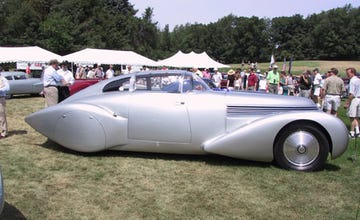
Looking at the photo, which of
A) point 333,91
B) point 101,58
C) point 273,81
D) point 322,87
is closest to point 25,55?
point 101,58

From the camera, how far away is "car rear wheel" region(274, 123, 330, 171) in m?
6.24

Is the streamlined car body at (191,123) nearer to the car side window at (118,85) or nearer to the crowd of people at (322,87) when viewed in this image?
the car side window at (118,85)

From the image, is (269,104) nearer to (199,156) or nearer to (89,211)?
(199,156)

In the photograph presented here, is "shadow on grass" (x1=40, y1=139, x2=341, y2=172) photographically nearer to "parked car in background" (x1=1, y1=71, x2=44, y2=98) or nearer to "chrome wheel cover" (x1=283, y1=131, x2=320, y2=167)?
"chrome wheel cover" (x1=283, y1=131, x2=320, y2=167)

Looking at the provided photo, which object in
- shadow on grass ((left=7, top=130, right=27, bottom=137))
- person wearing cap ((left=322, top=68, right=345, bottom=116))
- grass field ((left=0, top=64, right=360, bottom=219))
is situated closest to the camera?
grass field ((left=0, top=64, right=360, bottom=219))

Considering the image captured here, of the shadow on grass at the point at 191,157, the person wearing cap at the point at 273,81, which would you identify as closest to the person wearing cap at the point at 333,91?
the shadow on grass at the point at 191,157

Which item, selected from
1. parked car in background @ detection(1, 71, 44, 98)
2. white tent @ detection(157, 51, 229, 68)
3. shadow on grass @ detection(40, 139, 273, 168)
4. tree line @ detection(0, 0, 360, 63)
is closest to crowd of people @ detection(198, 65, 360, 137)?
white tent @ detection(157, 51, 229, 68)

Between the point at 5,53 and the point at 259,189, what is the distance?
85.1 feet

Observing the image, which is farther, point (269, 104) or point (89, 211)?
point (269, 104)

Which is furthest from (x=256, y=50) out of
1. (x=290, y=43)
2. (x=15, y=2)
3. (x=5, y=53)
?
(x=5, y=53)

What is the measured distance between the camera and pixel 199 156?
7.22 meters

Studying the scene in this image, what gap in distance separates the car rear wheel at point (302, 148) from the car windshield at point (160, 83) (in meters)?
1.69

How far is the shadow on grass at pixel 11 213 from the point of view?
4.24 meters

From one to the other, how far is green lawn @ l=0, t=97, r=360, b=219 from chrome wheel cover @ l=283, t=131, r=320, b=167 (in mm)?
239
